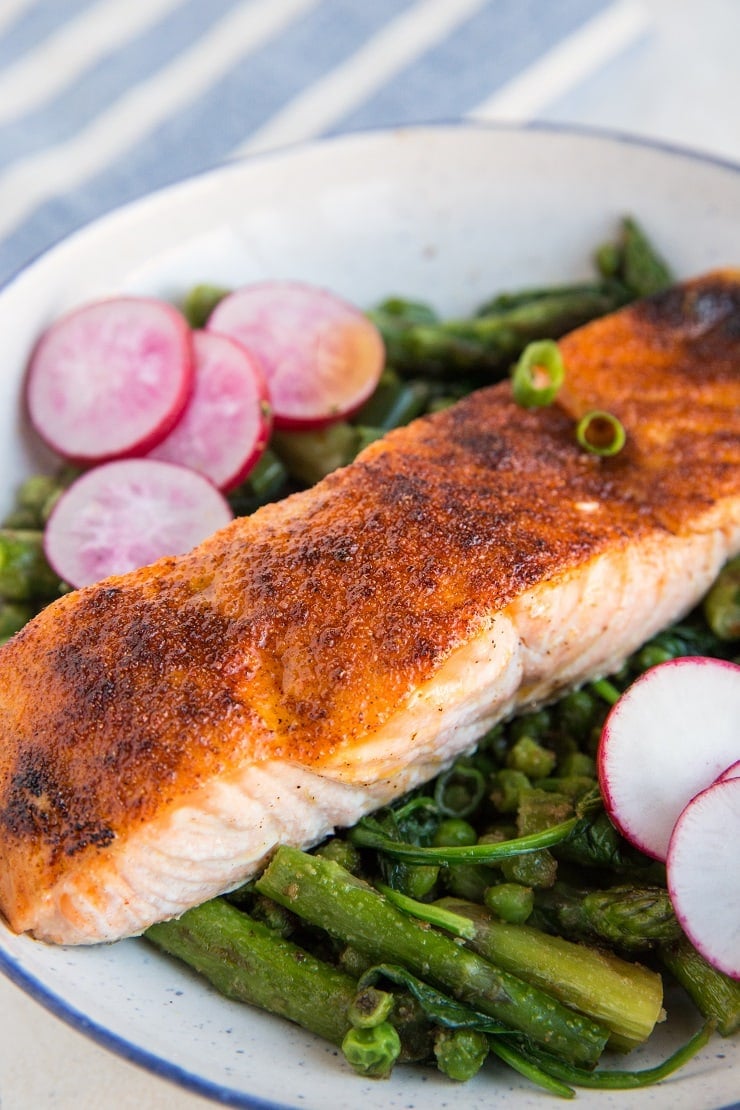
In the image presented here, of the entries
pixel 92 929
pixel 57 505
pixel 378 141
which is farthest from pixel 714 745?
pixel 378 141

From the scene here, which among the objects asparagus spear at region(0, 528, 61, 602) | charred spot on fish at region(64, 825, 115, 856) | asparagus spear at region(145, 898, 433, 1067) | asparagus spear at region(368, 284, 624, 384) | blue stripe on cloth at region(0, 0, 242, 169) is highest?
blue stripe on cloth at region(0, 0, 242, 169)

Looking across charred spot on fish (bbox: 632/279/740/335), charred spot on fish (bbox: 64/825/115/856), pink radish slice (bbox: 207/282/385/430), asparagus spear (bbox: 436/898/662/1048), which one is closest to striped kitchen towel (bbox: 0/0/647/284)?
pink radish slice (bbox: 207/282/385/430)

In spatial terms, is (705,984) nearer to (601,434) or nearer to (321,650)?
(321,650)

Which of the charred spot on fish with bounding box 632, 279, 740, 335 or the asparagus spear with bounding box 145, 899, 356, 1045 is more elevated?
the charred spot on fish with bounding box 632, 279, 740, 335

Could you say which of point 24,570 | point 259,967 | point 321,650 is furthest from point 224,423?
point 259,967

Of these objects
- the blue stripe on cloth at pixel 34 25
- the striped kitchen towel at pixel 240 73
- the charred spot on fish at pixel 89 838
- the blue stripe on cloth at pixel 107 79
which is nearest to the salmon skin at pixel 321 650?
the charred spot on fish at pixel 89 838

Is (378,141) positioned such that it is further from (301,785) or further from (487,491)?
(301,785)

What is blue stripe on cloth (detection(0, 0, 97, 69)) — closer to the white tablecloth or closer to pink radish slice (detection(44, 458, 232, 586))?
the white tablecloth
